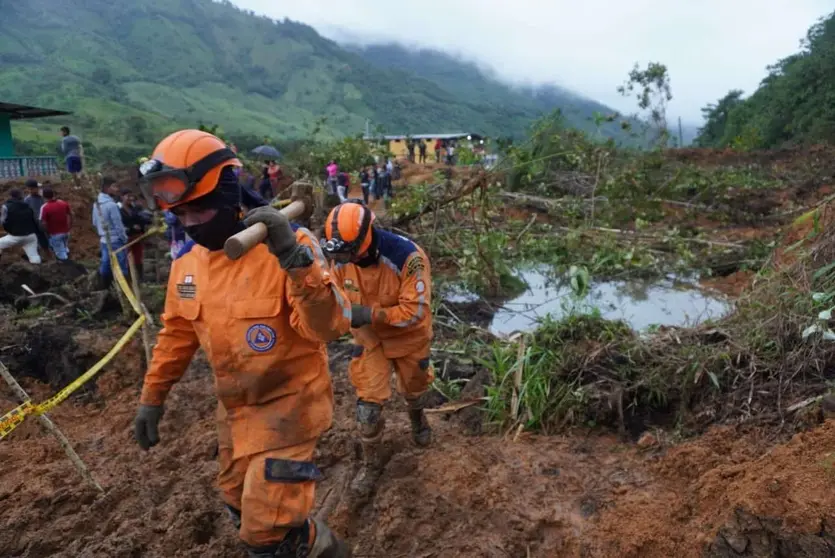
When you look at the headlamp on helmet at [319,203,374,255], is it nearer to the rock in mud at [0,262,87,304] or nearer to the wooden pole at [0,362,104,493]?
the wooden pole at [0,362,104,493]

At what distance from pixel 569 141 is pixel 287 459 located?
1410 centimetres

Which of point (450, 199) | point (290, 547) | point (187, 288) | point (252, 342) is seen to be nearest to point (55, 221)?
point (450, 199)

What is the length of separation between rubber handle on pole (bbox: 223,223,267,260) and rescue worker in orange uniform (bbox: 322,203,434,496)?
1727 millimetres

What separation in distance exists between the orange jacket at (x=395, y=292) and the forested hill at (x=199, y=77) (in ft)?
135

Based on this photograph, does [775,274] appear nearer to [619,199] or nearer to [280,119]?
[619,199]

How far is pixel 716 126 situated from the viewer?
4906cm

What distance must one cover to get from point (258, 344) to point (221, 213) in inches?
21.0

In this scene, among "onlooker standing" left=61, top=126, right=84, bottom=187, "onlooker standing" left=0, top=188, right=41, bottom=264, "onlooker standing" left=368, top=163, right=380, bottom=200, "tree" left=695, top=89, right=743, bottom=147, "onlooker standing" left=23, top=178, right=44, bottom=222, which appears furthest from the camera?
"tree" left=695, top=89, right=743, bottom=147

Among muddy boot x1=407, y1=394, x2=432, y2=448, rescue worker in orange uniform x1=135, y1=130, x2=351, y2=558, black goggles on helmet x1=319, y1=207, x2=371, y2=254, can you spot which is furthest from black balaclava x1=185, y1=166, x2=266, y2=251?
muddy boot x1=407, y1=394, x2=432, y2=448

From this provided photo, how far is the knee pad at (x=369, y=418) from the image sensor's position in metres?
4.04

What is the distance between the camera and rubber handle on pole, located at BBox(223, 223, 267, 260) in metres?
2.00

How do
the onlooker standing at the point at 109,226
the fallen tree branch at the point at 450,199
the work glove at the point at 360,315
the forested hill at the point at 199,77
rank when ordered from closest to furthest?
the work glove at the point at 360,315 < the fallen tree branch at the point at 450,199 < the onlooker standing at the point at 109,226 < the forested hill at the point at 199,77

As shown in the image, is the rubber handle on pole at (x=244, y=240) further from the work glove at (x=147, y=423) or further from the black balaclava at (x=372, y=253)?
the black balaclava at (x=372, y=253)

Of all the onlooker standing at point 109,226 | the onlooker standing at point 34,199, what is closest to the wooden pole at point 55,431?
the onlooker standing at point 109,226
